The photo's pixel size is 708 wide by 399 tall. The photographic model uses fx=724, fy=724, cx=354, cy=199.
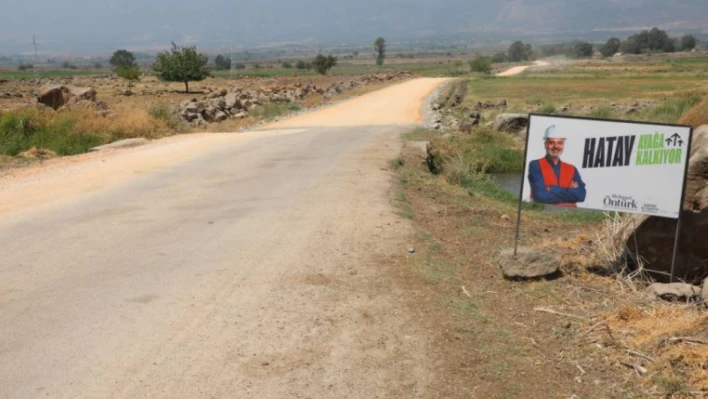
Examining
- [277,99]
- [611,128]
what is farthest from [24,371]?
[277,99]

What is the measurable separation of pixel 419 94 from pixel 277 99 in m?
9.45

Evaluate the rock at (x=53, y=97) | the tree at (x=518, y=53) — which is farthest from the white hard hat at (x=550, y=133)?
the tree at (x=518, y=53)

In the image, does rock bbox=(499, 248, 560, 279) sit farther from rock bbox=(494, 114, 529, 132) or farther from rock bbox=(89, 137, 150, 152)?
rock bbox=(494, 114, 529, 132)

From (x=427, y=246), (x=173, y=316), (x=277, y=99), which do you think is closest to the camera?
(x=173, y=316)

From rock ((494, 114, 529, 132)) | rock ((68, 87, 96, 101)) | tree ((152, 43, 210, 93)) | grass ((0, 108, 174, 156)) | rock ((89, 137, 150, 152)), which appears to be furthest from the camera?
tree ((152, 43, 210, 93))

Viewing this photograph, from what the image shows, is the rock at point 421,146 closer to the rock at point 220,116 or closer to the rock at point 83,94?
the rock at point 220,116

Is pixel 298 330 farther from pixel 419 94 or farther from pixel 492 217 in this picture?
pixel 419 94

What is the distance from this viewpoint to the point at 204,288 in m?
7.30

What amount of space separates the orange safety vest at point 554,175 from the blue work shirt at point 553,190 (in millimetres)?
24

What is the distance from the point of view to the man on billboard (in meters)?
7.74

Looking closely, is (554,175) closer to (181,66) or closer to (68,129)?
(68,129)

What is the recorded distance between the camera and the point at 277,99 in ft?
135

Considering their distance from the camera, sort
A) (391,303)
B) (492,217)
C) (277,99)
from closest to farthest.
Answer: (391,303)
(492,217)
(277,99)

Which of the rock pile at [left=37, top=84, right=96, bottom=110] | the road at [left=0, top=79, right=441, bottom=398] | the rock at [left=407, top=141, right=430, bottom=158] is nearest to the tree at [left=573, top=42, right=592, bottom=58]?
the rock pile at [left=37, top=84, right=96, bottom=110]
